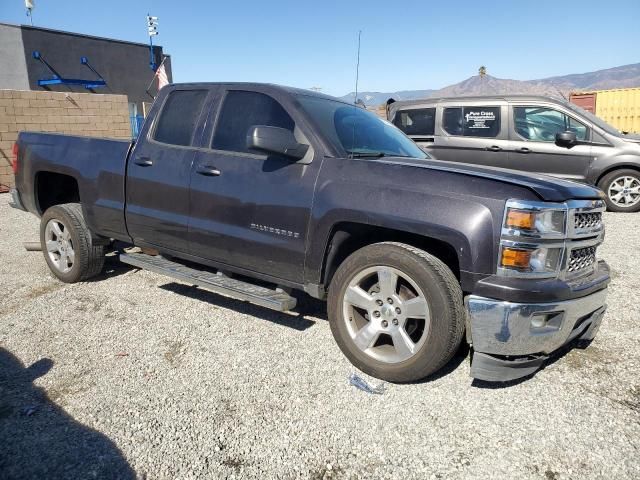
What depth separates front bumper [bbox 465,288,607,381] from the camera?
8.66ft

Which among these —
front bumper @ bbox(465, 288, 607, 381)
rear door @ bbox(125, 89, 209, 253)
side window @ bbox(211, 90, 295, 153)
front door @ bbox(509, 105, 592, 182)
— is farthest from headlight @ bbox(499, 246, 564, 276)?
front door @ bbox(509, 105, 592, 182)

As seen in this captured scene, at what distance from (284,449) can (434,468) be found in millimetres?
731

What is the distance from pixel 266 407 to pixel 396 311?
0.96 meters

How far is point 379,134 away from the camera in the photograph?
401cm

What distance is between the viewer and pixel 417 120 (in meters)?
9.38

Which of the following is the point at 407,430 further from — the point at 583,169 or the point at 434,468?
the point at 583,169

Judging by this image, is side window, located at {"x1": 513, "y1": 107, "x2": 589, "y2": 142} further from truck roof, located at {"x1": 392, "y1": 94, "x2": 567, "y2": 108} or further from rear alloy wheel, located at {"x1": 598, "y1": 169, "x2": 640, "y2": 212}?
rear alloy wheel, located at {"x1": 598, "y1": 169, "x2": 640, "y2": 212}

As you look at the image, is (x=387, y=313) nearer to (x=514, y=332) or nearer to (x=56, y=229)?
(x=514, y=332)

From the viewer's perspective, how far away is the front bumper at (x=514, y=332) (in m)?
2.64

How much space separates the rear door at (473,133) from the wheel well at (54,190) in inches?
244

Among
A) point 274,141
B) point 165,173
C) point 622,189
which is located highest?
point 274,141

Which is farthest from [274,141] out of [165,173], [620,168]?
[620,168]

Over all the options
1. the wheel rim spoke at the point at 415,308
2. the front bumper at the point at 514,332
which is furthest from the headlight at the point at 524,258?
the wheel rim spoke at the point at 415,308

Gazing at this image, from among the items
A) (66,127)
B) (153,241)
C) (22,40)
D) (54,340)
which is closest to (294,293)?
(153,241)
